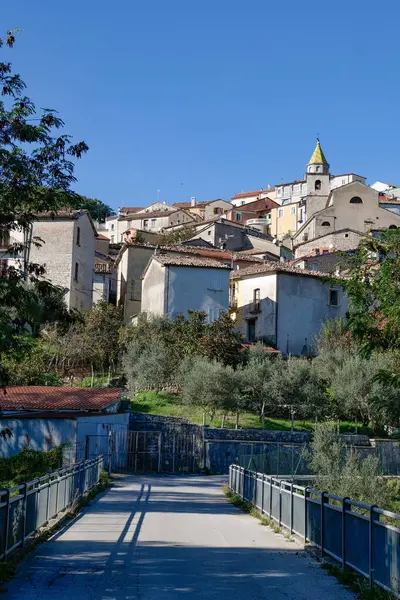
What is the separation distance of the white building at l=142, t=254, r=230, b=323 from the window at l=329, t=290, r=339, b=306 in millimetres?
8862

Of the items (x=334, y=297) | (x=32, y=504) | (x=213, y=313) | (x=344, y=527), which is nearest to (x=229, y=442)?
(x=213, y=313)

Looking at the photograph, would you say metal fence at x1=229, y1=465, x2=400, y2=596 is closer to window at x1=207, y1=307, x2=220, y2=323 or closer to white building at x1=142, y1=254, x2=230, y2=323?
white building at x1=142, y1=254, x2=230, y2=323

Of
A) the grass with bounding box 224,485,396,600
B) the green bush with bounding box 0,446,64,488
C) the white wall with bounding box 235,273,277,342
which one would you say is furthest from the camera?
the white wall with bounding box 235,273,277,342

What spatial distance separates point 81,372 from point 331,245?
4129 cm

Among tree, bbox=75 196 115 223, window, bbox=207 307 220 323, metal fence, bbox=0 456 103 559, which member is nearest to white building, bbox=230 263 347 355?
window, bbox=207 307 220 323

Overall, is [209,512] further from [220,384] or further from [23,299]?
[220,384]

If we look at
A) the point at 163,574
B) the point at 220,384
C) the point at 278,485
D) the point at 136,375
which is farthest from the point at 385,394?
the point at 163,574

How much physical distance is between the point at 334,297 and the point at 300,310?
3.83 meters

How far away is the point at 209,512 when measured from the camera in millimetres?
19984

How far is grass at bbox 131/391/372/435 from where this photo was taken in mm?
42094

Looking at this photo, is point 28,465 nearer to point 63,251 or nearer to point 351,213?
point 63,251

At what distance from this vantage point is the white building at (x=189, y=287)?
56688 millimetres

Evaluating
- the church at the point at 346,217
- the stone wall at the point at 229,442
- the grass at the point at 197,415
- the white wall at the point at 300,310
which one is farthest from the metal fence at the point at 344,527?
the church at the point at 346,217

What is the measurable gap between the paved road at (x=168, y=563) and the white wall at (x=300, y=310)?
38.9 metres
